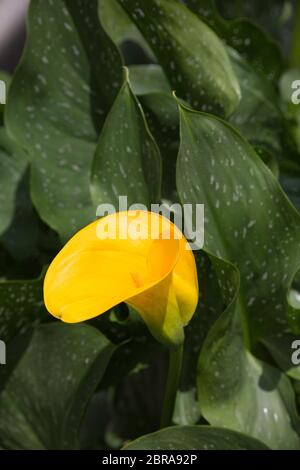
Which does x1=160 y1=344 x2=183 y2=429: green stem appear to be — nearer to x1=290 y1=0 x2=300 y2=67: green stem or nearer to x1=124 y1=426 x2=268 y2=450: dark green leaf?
x1=124 y1=426 x2=268 y2=450: dark green leaf

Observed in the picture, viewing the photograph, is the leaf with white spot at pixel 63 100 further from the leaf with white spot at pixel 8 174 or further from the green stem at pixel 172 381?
the green stem at pixel 172 381

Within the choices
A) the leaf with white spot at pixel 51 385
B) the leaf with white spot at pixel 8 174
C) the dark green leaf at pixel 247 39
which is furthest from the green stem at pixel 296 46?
the leaf with white spot at pixel 51 385

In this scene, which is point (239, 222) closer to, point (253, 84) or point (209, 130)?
point (209, 130)

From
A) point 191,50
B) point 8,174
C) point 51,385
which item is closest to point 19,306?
point 51,385

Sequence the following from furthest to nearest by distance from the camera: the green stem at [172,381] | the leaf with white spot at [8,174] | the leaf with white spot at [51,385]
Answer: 1. the leaf with white spot at [8,174]
2. the leaf with white spot at [51,385]
3. the green stem at [172,381]

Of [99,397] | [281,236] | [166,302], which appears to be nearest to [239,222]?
[281,236]

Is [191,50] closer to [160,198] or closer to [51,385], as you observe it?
[160,198]
